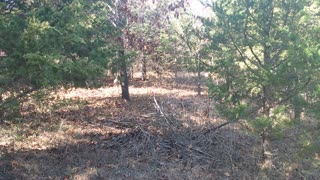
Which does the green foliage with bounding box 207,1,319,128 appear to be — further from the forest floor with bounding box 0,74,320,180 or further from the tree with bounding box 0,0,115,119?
the tree with bounding box 0,0,115,119

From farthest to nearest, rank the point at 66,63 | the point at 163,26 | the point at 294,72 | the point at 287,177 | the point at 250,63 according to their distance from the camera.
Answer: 1. the point at 163,26
2. the point at 250,63
3. the point at 287,177
4. the point at 294,72
5. the point at 66,63

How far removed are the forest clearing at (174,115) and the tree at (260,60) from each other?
3cm

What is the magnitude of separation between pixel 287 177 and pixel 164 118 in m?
3.75

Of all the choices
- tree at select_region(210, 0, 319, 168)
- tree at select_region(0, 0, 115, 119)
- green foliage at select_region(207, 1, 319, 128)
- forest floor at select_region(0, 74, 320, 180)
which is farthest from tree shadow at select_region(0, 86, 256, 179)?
tree at select_region(0, 0, 115, 119)

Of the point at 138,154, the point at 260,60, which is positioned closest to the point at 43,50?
the point at 138,154

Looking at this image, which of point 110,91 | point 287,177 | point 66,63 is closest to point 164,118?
point 287,177

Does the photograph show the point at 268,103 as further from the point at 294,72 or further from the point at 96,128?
the point at 96,128

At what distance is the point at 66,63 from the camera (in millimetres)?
5742

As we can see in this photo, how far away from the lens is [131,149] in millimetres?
9078

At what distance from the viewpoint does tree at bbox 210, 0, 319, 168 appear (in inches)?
274

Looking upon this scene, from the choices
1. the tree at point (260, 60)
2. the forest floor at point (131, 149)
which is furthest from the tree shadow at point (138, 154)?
the tree at point (260, 60)

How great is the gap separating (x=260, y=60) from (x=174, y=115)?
130 inches

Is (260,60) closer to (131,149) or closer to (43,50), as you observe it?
(131,149)

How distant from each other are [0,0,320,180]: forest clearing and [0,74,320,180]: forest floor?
0.03 meters
